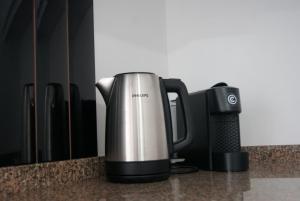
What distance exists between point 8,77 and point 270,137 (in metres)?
0.84

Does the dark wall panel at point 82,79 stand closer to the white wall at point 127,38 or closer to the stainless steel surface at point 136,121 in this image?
the white wall at point 127,38

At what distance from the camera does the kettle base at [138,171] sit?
736 mm

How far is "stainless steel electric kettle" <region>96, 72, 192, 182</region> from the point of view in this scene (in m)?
0.74

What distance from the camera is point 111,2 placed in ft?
3.57

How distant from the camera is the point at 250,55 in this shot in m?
1.17

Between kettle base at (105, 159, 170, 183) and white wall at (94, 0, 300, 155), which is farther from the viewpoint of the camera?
white wall at (94, 0, 300, 155)

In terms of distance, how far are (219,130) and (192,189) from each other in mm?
318

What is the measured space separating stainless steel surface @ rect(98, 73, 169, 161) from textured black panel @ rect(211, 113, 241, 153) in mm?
222

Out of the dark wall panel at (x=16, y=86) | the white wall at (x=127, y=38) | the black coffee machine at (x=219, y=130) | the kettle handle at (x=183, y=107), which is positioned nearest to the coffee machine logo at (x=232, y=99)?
the black coffee machine at (x=219, y=130)

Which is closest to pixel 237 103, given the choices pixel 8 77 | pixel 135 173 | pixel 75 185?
pixel 135 173

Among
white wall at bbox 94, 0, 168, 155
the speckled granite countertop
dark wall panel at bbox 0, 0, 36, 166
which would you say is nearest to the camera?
the speckled granite countertop

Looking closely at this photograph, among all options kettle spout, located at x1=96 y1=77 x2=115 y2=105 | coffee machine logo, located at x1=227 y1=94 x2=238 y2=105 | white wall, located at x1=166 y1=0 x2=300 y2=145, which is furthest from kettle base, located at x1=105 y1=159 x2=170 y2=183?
white wall, located at x1=166 y1=0 x2=300 y2=145

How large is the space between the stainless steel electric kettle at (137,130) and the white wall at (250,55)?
44 centimetres

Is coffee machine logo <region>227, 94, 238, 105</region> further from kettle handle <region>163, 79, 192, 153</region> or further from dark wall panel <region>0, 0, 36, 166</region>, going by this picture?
dark wall panel <region>0, 0, 36, 166</region>
